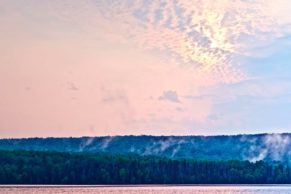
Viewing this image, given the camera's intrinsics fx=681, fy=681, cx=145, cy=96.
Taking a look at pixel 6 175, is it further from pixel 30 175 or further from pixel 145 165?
pixel 145 165

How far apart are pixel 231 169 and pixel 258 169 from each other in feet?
15.2

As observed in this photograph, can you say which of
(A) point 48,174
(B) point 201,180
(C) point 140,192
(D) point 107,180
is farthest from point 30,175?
(B) point 201,180

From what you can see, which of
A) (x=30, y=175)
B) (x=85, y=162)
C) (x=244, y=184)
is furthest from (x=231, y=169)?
(x=30, y=175)

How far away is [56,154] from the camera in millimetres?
115188

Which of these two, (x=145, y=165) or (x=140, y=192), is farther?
(x=145, y=165)

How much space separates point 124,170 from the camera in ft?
354

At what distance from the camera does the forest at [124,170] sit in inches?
4195

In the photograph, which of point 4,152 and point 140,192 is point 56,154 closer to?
point 4,152

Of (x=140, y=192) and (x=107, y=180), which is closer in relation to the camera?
(x=140, y=192)

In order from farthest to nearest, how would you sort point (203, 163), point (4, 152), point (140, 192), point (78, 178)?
point (4, 152) < point (203, 163) < point (78, 178) < point (140, 192)

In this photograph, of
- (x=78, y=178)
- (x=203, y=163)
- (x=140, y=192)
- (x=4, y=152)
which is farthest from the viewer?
(x=4, y=152)

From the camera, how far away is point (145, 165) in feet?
360

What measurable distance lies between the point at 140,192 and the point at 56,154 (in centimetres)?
2519

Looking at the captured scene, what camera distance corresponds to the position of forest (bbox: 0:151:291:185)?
350 feet
